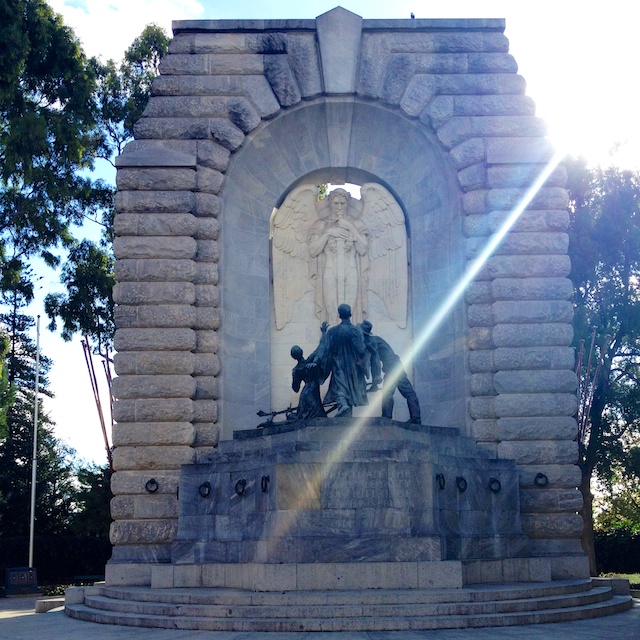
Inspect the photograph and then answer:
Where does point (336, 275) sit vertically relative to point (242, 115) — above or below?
below

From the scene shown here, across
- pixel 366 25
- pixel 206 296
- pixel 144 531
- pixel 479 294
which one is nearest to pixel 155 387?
pixel 206 296

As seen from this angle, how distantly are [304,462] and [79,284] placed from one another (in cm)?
2054

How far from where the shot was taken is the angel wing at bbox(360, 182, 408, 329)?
68.9ft

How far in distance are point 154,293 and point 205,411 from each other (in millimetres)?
2606

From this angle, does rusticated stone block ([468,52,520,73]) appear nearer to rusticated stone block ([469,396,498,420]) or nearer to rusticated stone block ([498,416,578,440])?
rusticated stone block ([469,396,498,420])

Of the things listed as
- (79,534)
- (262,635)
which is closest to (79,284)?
(79,534)

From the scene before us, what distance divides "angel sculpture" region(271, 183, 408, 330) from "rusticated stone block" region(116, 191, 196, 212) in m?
2.53

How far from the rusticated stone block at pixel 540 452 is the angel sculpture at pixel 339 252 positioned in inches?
155

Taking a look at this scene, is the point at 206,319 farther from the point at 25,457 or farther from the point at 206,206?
the point at 25,457

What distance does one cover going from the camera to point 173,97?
66.3ft

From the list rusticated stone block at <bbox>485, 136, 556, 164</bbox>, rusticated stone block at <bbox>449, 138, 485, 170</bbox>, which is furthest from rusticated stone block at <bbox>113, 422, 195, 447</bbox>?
rusticated stone block at <bbox>485, 136, 556, 164</bbox>

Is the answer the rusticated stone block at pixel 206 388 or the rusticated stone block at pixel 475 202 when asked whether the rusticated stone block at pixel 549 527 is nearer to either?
the rusticated stone block at pixel 475 202

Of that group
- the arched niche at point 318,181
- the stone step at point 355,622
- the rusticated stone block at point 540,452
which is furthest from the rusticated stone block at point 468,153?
the stone step at point 355,622

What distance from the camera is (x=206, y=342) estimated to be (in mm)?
19062
